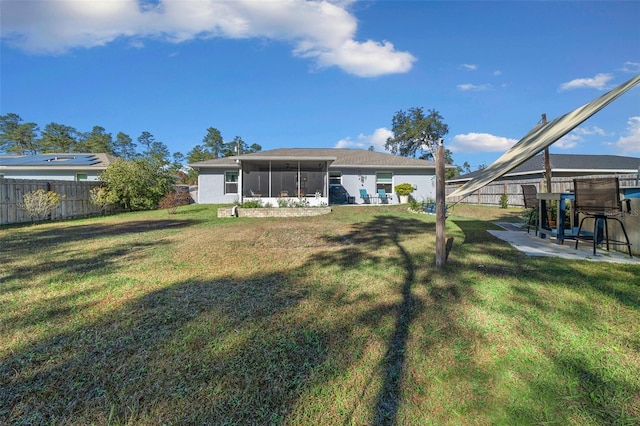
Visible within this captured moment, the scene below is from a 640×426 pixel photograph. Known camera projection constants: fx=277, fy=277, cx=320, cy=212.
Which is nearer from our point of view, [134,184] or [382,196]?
[134,184]

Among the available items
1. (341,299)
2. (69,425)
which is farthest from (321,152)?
(69,425)

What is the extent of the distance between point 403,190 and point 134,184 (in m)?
15.1

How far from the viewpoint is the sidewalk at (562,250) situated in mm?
4301

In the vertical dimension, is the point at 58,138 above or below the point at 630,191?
above

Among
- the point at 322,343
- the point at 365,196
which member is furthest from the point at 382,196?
the point at 322,343

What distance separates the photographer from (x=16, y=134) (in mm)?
39562

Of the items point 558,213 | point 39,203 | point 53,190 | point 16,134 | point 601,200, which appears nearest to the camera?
point 601,200

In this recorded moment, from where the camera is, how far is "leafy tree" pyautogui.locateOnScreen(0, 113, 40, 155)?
130 feet

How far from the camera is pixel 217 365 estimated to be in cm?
189

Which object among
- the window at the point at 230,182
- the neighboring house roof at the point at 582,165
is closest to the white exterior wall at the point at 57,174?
the window at the point at 230,182

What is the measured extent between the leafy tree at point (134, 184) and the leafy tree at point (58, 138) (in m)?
39.0

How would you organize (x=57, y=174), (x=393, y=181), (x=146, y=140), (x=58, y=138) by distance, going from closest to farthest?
1. (x=393, y=181)
2. (x=57, y=174)
3. (x=58, y=138)
4. (x=146, y=140)

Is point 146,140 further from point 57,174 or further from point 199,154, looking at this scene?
point 57,174

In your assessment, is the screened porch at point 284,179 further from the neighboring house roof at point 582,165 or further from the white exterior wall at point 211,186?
the neighboring house roof at point 582,165
